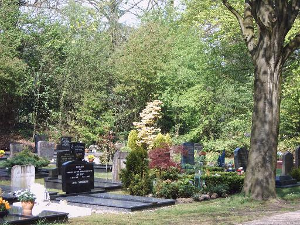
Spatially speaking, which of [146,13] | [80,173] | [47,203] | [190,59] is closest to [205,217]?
[47,203]

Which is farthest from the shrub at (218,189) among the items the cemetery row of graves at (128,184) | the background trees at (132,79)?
the background trees at (132,79)

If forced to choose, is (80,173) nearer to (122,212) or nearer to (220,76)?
(122,212)

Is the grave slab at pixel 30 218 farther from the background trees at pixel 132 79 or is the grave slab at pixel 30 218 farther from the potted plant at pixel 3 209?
the background trees at pixel 132 79

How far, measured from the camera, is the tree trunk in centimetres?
1501

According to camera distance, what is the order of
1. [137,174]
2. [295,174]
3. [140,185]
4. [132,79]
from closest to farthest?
[140,185] < [137,174] < [295,174] < [132,79]

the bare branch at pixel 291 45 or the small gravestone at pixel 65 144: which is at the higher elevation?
the bare branch at pixel 291 45

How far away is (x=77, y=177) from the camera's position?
16250mm

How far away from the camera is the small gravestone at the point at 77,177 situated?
15883mm

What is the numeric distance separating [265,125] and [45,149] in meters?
16.0

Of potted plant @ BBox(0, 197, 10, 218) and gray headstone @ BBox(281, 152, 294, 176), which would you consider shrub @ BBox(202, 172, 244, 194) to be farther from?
potted plant @ BBox(0, 197, 10, 218)

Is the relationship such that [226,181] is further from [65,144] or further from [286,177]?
[65,144]

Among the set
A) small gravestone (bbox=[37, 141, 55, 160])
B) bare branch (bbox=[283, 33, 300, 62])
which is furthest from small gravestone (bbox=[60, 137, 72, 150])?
bare branch (bbox=[283, 33, 300, 62])

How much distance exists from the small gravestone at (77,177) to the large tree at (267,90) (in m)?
4.72

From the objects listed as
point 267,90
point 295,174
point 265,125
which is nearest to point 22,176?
point 265,125
